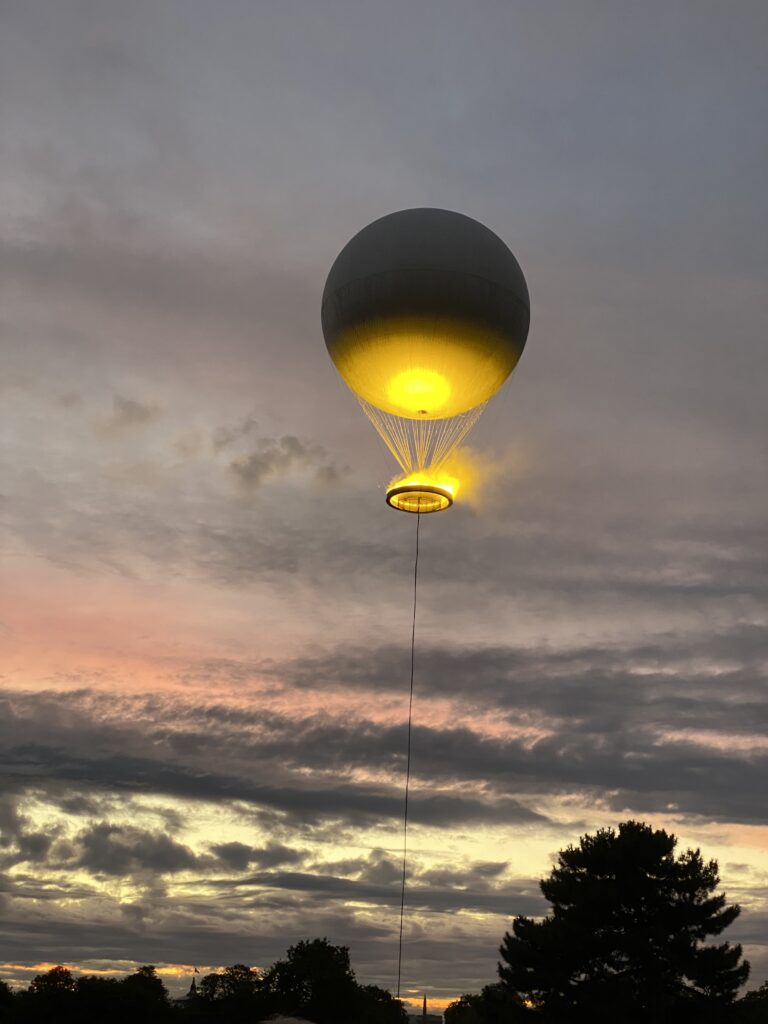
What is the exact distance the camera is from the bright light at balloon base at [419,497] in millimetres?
28344

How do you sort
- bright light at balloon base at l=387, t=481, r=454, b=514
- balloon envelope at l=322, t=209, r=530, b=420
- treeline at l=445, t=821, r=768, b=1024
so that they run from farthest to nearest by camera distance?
1. treeline at l=445, t=821, r=768, b=1024
2. bright light at balloon base at l=387, t=481, r=454, b=514
3. balloon envelope at l=322, t=209, r=530, b=420

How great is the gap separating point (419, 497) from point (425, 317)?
4802 mm

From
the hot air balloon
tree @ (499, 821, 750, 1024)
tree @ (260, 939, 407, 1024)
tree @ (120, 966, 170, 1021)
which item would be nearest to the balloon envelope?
the hot air balloon

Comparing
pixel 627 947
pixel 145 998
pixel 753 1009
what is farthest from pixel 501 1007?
pixel 145 998

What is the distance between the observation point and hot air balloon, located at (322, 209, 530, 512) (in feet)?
88.5

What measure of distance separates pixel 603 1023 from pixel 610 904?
528cm

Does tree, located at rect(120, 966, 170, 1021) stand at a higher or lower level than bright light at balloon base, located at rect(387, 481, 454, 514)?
lower

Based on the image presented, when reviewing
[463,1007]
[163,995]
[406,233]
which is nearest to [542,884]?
[163,995]

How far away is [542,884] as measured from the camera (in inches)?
2173

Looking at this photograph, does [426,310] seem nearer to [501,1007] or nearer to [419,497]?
[419,497]

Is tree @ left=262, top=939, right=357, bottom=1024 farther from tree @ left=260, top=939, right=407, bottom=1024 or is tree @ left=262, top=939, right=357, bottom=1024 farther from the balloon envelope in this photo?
the balloon envelope

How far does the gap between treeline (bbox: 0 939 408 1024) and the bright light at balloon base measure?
177 ft

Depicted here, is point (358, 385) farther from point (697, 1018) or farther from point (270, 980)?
point (270, 980)

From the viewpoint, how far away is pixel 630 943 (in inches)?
1939
